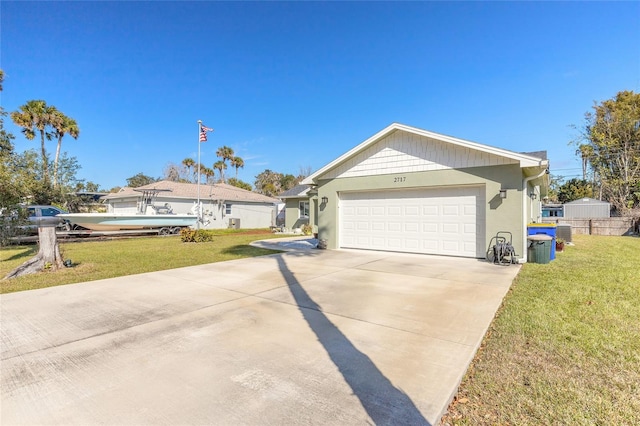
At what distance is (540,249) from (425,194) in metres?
3.51

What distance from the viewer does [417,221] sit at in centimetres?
1035

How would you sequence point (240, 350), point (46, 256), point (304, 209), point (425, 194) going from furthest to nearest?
point (304, 209), point (425, 194), point (46, 256), point (240, 350)

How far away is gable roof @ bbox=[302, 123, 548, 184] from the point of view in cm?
816

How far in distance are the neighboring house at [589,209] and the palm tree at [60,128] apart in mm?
39374

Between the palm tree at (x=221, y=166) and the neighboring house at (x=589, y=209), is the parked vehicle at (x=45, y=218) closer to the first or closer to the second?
the palm tree at (x=221, y=166)

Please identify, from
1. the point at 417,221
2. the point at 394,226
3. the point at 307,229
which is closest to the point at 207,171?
the point at 307,229

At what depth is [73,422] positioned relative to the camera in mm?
2135

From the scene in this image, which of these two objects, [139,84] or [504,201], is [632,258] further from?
[139,84]

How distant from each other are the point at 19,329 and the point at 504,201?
1045cm

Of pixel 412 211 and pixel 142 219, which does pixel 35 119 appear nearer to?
pixel 142 219

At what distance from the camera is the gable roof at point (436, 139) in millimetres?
8164

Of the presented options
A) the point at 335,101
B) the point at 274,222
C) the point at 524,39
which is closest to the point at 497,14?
the point at 524,39

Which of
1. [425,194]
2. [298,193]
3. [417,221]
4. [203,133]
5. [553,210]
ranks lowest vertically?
[417,221]

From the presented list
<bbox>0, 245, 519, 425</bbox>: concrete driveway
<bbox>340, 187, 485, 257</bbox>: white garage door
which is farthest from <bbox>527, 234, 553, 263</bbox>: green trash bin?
<bbox>0, 245, 519, 425</bbox>: concrete driveway
